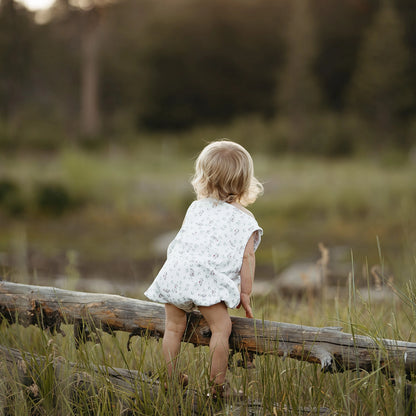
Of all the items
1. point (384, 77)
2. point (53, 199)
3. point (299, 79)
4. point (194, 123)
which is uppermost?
point (299, 79)

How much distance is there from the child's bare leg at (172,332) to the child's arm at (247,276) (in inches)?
11.4

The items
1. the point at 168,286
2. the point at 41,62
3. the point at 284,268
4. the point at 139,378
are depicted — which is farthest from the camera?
the point at 41,62

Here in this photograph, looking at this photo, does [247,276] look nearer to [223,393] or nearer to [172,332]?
[172,332]

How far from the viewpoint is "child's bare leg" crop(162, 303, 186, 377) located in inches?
95.1

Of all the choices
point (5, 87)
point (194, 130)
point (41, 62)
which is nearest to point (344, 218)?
point (194, 130)

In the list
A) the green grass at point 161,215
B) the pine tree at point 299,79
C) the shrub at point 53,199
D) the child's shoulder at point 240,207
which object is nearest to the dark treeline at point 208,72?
the pine tree at point 299,79

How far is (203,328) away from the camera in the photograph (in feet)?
8.04

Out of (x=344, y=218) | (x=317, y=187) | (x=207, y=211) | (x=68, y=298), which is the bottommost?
(x=68, y=298)

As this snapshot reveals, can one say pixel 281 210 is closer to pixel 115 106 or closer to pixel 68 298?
pixel 68 298

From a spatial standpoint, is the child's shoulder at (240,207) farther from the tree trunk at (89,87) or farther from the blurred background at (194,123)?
the tree trunk at (89,87)

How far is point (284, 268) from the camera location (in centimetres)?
861

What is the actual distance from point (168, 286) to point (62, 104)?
1048 inches

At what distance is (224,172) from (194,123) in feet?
82.0

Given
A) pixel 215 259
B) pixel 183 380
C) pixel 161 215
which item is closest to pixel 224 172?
pixel 215 259
